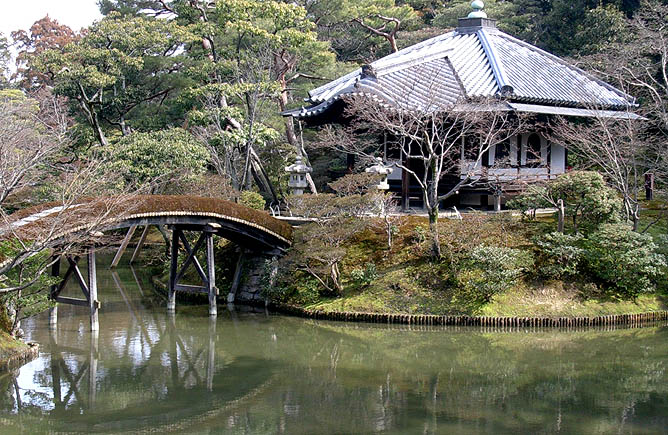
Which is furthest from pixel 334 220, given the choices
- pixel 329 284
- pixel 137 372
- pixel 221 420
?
pixel 221 420

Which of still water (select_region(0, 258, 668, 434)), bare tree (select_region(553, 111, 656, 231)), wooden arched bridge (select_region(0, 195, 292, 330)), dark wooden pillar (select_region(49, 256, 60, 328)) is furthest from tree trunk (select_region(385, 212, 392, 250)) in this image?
dark wooden pillar (select_region(49, 256, 60, 328))

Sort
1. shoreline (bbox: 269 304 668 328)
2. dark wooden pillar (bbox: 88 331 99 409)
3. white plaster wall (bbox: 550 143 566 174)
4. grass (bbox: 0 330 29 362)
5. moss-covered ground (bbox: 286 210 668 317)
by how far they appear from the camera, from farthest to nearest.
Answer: white plaster wall (bbox: 550 143 566 174)
moss-covered ground (bbox: 286 210 668 317)
shoreline (bbox: 269 304 668 328)
grass (bbox: 0 330 29 362)
dark wooden pillar (bbox: 88 331 99 409)

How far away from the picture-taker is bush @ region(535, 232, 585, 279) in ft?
64.7

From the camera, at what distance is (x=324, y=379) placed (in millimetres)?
14641

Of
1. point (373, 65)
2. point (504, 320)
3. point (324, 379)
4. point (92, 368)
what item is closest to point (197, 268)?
point (92, 368)

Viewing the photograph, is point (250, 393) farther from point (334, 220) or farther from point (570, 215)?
point (570, 215)

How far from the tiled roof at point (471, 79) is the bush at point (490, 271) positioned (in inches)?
182

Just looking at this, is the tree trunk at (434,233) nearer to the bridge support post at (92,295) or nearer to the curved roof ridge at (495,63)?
the curved roof ridge at (495,63)

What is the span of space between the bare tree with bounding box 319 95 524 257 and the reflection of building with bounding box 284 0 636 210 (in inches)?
10.9

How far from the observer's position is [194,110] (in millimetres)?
26578

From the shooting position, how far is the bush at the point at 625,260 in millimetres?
19375

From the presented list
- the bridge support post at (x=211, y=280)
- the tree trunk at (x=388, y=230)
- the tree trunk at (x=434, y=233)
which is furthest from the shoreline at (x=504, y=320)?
the bridge support post at (x=211, y=280)

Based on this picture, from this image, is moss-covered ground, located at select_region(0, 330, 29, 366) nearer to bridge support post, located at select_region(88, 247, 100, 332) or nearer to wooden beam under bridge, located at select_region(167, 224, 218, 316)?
bridge support post, located at select_region(88, 247, 100, 332)

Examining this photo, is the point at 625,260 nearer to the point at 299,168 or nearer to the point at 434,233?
the point at 434,233
